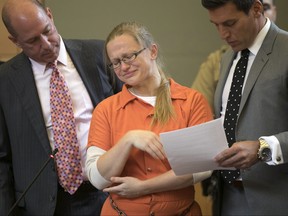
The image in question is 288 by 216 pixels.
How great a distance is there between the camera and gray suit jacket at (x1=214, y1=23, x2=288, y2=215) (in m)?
1.64

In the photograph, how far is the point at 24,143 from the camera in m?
1.94

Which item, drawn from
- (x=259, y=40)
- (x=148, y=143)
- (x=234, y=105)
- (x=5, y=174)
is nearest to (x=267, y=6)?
(x=259, y=40)

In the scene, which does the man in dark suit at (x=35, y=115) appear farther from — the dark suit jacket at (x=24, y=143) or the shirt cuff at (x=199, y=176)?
the shirt cuff at (x=199, y=176)

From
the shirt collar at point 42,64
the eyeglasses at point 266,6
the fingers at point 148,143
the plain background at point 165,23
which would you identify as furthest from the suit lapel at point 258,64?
A: the plain background at point 165,23

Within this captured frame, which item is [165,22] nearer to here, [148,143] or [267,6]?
[267,6]

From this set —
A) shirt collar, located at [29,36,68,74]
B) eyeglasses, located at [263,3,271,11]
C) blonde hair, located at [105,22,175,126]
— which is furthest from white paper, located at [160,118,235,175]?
eyeglasses, located at [263,3,271,11]

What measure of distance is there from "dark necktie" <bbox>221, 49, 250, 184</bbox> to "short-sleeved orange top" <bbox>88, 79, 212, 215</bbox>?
0.21m

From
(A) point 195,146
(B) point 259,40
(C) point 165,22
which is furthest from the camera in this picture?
(C) point 165,22

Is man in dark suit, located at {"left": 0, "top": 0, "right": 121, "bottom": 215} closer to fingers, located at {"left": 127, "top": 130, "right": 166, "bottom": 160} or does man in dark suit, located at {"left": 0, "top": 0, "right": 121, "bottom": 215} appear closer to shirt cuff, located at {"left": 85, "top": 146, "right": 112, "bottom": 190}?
shirt cuff, located at {"left": 85, "top": 146, "right": 112, "bottom": 190}

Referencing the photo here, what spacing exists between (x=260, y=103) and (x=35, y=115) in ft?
2.88

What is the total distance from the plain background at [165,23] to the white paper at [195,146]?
83.3 inches

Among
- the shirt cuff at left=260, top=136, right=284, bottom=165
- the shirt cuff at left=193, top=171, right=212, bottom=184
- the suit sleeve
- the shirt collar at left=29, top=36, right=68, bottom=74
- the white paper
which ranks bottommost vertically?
the suit sleeve

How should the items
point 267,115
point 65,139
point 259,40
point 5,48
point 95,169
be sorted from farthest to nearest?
point 5,48 < point 65,139 < point 259,40 < point 267,115 < point 95,169

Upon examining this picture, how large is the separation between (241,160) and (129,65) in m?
0.48
